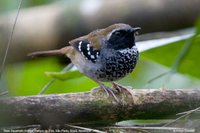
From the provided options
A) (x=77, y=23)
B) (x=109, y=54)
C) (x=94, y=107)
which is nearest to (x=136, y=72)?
(x=109, y=54)

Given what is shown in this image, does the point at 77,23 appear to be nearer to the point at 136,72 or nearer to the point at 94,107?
the point at 136,72

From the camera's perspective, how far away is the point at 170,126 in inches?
134

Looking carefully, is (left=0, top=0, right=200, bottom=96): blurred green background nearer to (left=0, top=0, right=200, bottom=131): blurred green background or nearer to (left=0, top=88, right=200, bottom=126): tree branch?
(left=0, top=0, right=200, bottom=131): blurred green background

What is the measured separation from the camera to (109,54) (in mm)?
4309

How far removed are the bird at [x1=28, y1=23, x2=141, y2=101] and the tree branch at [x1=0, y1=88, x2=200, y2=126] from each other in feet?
1.72

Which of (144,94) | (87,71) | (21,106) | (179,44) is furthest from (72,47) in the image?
(21,106)

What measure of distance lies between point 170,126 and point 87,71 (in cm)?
105

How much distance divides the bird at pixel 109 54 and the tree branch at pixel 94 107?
0.52 meters

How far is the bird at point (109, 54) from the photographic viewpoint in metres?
4.22

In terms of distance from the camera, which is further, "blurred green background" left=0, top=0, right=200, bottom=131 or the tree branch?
"blurred green background" left=0, top=0, right=200, bottom=131

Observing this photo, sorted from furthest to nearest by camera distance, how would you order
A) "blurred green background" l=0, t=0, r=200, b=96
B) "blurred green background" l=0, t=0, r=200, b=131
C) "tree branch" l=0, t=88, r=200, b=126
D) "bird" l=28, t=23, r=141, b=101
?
1. "blurred green background" l=0, t=0, r=200, b=131
2. "blurred green background" l=0, t=0, r=200, b=96
3. "bird" l=28, t=23, r=141, b=101
4. "tree branch" l=0, t=88, r=200, b=126

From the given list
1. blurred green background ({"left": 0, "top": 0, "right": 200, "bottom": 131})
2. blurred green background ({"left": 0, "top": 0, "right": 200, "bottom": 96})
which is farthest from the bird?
blurred green background ({"left": 0, "top": 0, "right": 200, "bottom": 131})

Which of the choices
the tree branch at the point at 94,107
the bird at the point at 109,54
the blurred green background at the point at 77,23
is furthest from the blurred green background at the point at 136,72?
the tree branch at the point at 94,107

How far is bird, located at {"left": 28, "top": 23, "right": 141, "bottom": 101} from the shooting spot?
422 cm
